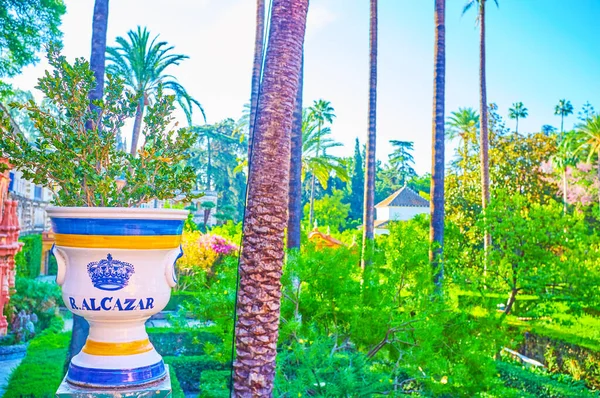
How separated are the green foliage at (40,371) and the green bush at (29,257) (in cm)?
776

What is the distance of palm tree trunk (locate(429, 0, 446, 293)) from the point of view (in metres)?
12.9

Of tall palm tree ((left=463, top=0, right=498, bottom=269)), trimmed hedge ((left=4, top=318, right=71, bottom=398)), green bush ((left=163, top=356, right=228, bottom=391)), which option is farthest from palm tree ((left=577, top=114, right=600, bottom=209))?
trimmed hedge ((left=4, top=318, right=71, bottom=398))

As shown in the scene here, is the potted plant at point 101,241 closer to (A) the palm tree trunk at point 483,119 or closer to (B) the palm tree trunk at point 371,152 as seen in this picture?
(B) the palm tree trunk at point 371,152

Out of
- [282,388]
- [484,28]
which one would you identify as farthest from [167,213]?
[484,28]

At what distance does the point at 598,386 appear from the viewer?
39.3 ft

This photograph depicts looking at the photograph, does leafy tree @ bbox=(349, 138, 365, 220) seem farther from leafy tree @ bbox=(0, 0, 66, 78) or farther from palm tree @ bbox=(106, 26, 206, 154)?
leafy tree @ bbox=(0, 0, 66, 78)

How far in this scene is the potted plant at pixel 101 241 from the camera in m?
2.68

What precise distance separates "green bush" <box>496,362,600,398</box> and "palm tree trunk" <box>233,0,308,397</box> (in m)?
7.91

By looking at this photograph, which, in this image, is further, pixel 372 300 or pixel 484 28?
pixel 484 28

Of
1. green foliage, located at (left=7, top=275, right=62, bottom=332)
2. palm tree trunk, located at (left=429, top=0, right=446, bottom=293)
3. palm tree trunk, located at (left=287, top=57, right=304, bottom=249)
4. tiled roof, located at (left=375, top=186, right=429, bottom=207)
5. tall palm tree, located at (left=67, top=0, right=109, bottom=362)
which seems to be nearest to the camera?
tall palm tree, located at (left=67, top=0, right=109, bottom=362)

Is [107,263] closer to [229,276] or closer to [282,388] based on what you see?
[282,388]

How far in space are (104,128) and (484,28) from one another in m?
23.0

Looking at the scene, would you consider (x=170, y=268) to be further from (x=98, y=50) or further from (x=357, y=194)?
(x=357, y=194)

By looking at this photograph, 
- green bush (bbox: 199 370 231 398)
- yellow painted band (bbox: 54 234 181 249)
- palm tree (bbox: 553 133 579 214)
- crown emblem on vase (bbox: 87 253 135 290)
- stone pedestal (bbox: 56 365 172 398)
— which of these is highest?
palm tree (bbox: 553 133 579 214)
